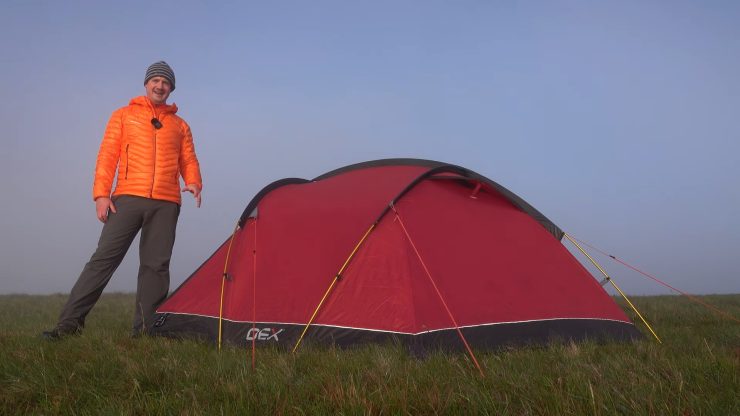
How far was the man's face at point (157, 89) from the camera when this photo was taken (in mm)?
6398

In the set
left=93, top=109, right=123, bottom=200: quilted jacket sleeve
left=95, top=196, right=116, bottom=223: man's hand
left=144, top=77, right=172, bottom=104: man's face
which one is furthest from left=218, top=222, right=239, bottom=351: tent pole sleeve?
left=144, top=77, right=172, bottom=104: man's face

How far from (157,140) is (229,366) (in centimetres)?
326

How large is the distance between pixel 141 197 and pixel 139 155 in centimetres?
46

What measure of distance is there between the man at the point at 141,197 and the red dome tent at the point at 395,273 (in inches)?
14.9

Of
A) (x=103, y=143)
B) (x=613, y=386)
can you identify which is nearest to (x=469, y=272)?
(x=613, y=386)

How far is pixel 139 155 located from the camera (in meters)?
6.29


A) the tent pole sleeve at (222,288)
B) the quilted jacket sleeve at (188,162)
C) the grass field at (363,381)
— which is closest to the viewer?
the grass field at (363,381)

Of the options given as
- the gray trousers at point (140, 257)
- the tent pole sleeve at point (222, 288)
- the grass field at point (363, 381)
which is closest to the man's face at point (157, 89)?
the gray trousers at point (140, 257)

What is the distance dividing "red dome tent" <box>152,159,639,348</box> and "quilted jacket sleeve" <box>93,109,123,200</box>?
1.33 meters

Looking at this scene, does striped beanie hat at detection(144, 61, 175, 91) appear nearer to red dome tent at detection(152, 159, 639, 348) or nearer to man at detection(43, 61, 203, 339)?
man at detection(43, 61, 203, 339)

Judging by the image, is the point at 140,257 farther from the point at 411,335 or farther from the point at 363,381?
the point at 363,381

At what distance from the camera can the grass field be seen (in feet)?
9.52

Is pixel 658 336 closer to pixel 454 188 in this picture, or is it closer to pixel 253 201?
pixel 454 188

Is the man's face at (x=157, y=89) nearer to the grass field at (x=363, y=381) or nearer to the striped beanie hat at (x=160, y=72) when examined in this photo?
the striped beanie hat at (x=160, y=72)
